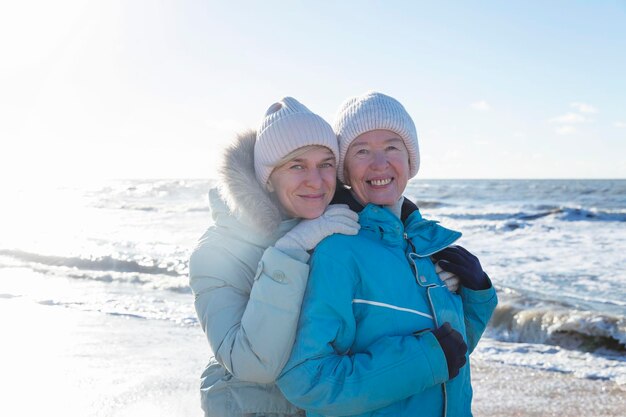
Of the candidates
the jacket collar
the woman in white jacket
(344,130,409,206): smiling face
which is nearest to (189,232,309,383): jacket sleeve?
the woman in white jacket

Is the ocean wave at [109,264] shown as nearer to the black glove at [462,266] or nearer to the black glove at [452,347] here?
the black glove at [462,266]

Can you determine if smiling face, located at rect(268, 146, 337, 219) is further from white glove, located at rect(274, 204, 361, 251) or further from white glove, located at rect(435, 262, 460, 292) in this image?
white glove, located at rect(435, 262, 460, 292)

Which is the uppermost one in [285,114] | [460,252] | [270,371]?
[285,114]

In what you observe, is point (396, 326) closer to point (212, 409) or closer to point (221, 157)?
point (212, 409)

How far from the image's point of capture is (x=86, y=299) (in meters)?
9.16

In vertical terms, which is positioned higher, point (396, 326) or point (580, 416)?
point (396, 326)

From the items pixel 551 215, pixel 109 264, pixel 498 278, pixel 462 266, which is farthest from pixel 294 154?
pixel 551 215

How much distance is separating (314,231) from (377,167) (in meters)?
0.54

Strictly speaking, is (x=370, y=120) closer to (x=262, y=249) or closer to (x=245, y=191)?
(x=245, y=191)

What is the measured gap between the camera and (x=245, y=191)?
2574mm

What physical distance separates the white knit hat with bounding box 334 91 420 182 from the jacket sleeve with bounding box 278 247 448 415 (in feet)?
2.73

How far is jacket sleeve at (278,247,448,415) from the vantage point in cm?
211

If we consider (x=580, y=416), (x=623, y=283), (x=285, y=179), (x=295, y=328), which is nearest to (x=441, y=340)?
(x=295, y=328)

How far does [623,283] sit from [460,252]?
9.14m
